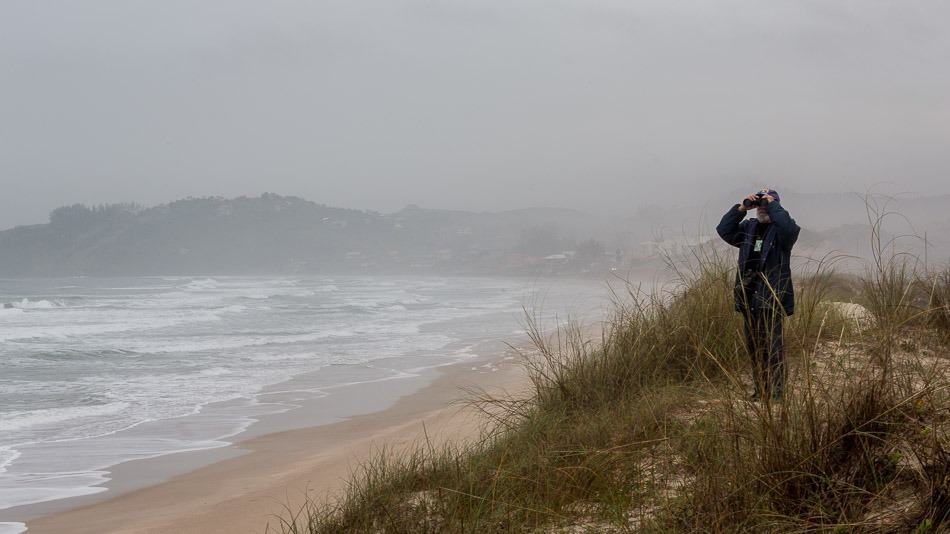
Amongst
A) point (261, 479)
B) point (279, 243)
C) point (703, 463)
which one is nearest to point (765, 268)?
point (703, 463)

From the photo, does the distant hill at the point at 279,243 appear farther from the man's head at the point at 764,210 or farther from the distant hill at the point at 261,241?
the man's head at the point at 764,210

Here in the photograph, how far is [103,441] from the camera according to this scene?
934 cm

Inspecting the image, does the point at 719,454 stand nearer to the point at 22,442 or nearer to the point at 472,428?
the point at 472,428

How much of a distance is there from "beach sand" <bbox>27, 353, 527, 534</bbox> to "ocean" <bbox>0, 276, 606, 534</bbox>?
538 millimetres

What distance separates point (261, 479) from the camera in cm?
777

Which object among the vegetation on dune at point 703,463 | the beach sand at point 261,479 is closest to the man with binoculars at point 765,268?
the vegetation on dune at point 703,463

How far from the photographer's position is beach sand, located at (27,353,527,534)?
634cm

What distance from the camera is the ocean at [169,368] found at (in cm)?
894

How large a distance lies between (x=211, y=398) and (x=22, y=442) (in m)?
3.16

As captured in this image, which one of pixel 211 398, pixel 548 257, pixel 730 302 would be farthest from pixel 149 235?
pixel 730 302

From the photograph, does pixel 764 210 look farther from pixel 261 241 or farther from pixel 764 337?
pixel 261 241

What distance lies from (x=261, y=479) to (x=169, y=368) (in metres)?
8.19

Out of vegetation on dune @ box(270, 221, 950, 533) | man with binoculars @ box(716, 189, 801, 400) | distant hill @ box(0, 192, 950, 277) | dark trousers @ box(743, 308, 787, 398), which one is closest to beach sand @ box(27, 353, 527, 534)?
vegetation on dune @ box(270, 221, 950, 533)

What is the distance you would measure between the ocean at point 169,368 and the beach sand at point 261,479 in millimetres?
538
